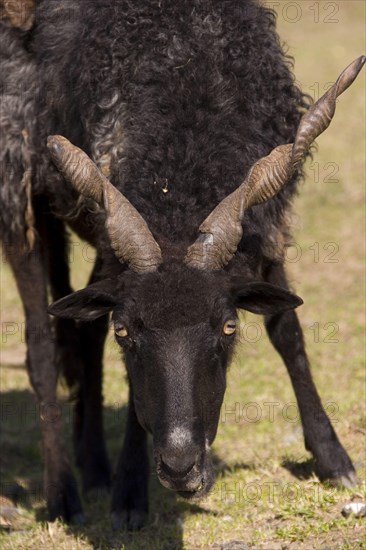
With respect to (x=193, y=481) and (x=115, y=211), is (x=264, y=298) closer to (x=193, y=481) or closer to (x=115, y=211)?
(x=115, y=211)

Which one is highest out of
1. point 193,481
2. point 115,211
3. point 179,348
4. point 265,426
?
point 115,211

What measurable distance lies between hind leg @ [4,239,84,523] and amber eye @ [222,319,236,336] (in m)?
2.42

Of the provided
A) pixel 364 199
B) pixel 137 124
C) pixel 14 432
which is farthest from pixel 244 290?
pixel 364 199

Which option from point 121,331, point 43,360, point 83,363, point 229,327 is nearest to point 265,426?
point 83,363

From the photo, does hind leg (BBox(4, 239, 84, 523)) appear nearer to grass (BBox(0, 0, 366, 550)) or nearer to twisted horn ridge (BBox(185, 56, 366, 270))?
grass (BBox(0, 0, 366, 550))

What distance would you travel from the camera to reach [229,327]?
5.91 m

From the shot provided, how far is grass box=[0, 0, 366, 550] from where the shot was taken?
22.1ft

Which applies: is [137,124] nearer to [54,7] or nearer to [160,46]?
[160,46]

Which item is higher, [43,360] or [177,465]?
[43,360]

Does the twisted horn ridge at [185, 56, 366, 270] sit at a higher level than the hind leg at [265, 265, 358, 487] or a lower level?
higher

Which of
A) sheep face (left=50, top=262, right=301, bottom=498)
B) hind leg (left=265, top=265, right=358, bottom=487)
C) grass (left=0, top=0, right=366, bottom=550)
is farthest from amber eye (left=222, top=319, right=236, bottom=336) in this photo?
hind leg (left=265, top=265, right=358, bottom=487)

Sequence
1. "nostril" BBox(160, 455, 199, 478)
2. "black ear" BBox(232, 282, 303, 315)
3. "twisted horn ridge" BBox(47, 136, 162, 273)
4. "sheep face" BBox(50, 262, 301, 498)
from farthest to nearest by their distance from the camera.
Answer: "black ear" BBox(232, 282, 303, 315), "twisted horn ridge" BBox(47, 136, 162, 273), "sheep face" BBox(50, 262, 301, 498), "nostril" BBox(160, 455, 199, 478)

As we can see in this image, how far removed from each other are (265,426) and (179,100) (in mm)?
3616

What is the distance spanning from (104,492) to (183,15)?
155 inches
